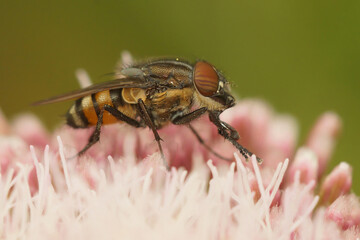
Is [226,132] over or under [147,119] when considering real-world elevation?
under

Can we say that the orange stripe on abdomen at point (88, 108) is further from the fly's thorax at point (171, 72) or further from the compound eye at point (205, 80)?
the compound eye at point (205, 80)

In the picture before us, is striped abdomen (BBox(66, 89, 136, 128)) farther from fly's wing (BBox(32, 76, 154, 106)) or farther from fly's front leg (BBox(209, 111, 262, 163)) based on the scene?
fly's front leg (BBox(209, 111, 262, 163))

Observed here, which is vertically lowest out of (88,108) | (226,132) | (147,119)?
(226,132)

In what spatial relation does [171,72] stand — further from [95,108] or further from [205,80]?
[95,108]

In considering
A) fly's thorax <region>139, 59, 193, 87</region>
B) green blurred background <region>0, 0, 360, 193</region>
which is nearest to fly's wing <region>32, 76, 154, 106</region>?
fly's thorax <region>139, 59, 193, 87</region>

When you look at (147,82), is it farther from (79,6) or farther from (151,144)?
(79,6)

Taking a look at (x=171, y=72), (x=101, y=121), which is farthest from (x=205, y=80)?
(x=101, y=121)
